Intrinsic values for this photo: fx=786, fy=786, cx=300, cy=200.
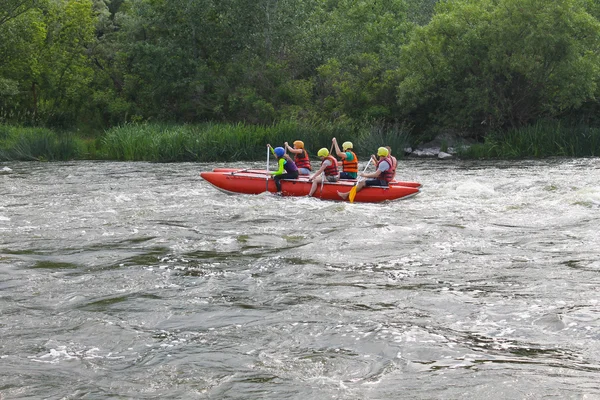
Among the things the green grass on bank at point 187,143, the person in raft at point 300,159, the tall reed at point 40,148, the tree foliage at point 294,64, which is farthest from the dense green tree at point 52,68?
the person in raft at point 300,159

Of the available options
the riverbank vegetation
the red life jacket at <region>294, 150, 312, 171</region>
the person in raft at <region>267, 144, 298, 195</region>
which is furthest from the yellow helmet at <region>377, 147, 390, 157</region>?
the riverbank vegetation

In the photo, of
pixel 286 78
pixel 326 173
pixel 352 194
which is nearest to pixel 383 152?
pixel 352 194

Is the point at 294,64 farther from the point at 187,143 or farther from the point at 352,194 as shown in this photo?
the point at 352,194

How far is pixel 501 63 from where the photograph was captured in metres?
28.2

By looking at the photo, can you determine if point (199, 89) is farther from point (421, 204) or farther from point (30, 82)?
point (421, 204)

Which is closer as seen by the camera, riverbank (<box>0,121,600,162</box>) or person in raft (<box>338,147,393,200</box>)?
person in raft (<box>338,147,393,200</box>)

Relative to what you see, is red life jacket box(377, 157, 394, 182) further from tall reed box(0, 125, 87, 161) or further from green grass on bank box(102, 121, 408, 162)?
tall reed box(0, 125, 87, 161)

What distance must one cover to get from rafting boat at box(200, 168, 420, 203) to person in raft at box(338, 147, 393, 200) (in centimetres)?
10

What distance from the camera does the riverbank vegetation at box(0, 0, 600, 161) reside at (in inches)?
1051

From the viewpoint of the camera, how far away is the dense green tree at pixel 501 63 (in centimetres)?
2714

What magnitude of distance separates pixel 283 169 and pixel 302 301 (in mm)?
8532

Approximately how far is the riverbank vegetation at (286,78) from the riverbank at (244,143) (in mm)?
53

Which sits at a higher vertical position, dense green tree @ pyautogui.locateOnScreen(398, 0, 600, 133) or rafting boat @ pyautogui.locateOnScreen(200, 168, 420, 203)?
dense green tree @ pyautogui.locateOnScreen(398, 0, 600, 133)

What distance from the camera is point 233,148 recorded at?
25.5m
